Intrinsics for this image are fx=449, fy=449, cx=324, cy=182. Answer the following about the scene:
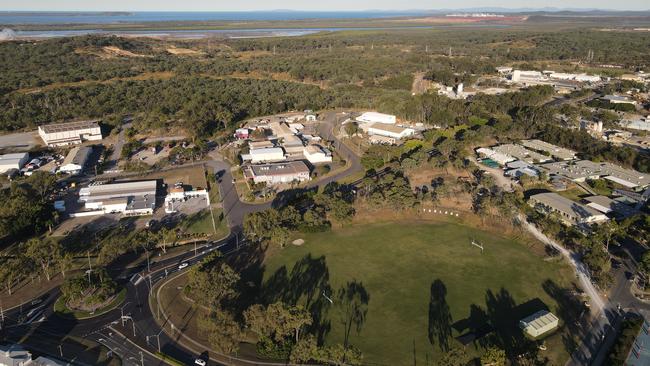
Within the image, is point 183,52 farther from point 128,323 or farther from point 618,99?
point 128,323

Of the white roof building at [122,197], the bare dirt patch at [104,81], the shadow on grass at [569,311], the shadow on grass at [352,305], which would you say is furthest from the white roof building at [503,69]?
the shadow on grass at [352,305]

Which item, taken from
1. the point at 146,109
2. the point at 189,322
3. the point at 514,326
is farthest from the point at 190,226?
the point at 146,109

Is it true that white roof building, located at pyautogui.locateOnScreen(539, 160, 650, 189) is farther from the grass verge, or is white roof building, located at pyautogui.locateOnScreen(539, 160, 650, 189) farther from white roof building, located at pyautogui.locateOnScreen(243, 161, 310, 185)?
the grass verge

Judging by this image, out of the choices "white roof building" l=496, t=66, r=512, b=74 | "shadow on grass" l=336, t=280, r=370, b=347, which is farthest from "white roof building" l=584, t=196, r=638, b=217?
"white roof building" l=496, t=66, r=512, b=74

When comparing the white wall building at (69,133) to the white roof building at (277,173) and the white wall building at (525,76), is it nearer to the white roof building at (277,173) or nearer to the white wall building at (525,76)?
the white roof building at (277,173)

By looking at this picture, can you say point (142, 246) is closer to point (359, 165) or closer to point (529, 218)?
point (359, 165)

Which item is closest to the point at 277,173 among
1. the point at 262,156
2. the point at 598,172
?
the point at 262,156
